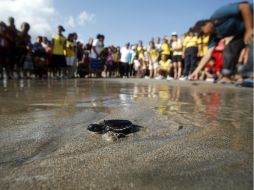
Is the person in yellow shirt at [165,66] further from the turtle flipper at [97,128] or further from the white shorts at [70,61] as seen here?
the turtle flipper at [97,128]

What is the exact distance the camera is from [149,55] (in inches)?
→ 534

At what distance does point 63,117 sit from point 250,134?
1046 millimetres

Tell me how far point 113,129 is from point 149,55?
12119 mm

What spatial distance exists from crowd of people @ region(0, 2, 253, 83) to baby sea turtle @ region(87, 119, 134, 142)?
3.82 meters

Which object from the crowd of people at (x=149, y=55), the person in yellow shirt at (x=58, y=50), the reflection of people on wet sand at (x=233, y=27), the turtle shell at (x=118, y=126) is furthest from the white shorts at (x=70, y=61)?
the turtle shell at (x=118, y=126)

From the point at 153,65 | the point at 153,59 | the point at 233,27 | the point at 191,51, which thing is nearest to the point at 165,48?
the point at 153,59

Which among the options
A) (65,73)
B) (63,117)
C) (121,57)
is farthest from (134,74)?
(63,117)

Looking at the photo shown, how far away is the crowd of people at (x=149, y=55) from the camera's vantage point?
547cm

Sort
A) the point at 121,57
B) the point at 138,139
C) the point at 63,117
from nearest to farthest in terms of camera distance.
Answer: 1. the point at 138,139
2. the point at 63,117
3. the point at 121,57

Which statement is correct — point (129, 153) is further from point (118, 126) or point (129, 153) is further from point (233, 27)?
point (233, 27)

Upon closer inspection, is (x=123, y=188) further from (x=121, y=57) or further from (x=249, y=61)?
(x=121, y=57)

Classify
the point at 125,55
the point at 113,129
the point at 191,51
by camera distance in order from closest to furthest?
the point at 113,129, the point at 191,51, the point at 125,55

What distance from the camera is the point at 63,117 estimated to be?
2.12 m

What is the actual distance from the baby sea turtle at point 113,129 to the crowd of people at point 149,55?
382 cm
